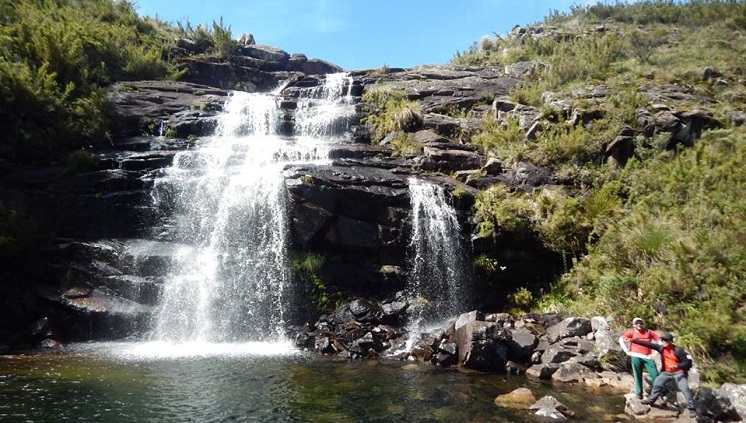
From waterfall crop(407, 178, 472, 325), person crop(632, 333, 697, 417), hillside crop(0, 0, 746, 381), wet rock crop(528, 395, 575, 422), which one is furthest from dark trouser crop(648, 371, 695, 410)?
waterfall crop(407, 178, 472, 325)

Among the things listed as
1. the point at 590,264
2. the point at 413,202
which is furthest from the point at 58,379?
the point at 590,264

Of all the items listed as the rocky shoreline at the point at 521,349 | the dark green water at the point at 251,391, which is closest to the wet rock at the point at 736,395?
the rocky shoreline at the point at 521,349

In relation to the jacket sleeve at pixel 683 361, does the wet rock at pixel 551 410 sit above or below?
below

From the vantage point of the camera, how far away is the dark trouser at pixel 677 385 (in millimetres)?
7613

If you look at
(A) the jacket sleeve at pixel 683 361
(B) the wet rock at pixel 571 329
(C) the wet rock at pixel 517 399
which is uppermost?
(A) the jacket sleeve at pixel 683 361

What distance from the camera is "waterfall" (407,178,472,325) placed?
15.1 metres

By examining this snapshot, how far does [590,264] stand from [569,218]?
1780mm

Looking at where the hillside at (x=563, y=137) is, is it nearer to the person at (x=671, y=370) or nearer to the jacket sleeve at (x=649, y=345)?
the person at (x=671, y=370)

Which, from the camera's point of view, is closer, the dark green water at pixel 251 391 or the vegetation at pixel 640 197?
the dark green water at pixel 251 391

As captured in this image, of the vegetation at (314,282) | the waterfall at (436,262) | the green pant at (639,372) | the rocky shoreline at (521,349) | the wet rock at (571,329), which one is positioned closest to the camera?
the rocky shoreline at (521,349)

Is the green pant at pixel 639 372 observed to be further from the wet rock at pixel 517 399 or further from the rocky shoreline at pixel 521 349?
the wet rock at pixel 517 399

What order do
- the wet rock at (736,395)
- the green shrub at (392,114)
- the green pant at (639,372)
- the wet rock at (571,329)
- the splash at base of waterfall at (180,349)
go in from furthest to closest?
the green shrub at (392,114) → the splash at base of waterfall at (180,349) → the wet rock at (571,329) → the green pant at (639,372) → the wet rock at (736,395)

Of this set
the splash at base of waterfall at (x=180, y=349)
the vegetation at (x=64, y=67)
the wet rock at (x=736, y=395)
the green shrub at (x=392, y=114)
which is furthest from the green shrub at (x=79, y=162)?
the wet rock at (x=736, y=395)

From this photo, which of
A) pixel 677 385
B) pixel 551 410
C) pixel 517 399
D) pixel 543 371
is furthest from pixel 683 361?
pixel 543 371
